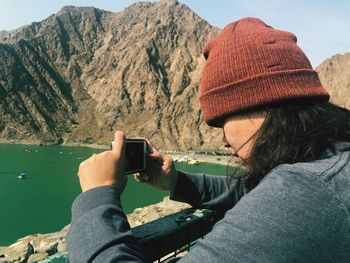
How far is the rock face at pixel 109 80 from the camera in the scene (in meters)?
110

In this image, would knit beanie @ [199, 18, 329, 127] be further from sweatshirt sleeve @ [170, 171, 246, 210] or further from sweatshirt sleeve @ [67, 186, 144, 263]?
sweatshirt sleeve @ [170, 171, 246, 210]

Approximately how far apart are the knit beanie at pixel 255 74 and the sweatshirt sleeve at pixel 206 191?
2.38 ft

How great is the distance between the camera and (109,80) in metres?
127

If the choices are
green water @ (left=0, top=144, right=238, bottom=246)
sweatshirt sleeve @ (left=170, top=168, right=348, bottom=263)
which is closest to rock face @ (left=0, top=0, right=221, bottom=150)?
green water @ (left=0, top=144, right=238, bottom=246)

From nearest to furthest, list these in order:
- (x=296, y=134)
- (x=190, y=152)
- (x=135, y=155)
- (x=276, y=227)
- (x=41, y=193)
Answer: (x=276, y=227)
(x=296, y=134)
(x=135, y=155)
(x=41, y=193)
(x=190, y=152)

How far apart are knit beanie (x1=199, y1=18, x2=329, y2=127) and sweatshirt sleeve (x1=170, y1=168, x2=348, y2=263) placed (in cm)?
47

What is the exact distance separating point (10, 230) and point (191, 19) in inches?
4423

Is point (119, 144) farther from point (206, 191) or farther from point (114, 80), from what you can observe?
point (114, 80)

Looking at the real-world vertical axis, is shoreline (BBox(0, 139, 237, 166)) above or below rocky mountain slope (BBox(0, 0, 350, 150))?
below

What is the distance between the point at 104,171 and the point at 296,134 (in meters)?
0.74

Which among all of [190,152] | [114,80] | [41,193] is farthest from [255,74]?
[114,80]

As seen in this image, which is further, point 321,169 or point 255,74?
point 255,74

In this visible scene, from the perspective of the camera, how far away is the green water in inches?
1539

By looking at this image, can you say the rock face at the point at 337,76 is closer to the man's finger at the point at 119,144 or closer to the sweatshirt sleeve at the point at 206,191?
the sweatshirt sleeve at the point at 206,191
